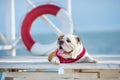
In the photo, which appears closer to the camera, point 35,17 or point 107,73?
point 107,73

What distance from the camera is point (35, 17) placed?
140 inches

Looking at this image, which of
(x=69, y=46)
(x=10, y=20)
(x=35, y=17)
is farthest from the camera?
(x=10, y=20)

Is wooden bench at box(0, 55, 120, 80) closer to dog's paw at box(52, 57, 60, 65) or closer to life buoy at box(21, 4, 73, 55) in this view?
dog's paw at box(52, 57, 60, 65)

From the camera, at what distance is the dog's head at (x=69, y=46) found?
1.82m

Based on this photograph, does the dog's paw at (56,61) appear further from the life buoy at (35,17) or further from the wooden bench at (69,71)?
the life buoy at (35,17)

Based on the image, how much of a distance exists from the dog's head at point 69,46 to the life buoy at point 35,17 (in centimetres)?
134

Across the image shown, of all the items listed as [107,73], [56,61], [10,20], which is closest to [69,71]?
[56,61]

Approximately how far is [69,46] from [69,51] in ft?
0.12

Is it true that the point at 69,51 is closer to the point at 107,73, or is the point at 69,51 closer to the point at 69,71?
the point at 69,71

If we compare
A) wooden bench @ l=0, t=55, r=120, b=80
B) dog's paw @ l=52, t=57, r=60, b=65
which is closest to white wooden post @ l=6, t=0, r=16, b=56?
wooden bench @ l=0, t=55, r=120, b=80

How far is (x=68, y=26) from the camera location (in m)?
3.26

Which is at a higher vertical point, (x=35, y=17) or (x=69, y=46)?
(x=35, y=17)

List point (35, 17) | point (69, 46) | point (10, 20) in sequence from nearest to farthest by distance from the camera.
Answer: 1. point (69, 46)
2. point (35, 17)
3. point (10, 20)

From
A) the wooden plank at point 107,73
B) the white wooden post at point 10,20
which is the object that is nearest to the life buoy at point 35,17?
the white wooden post at point 10,20
